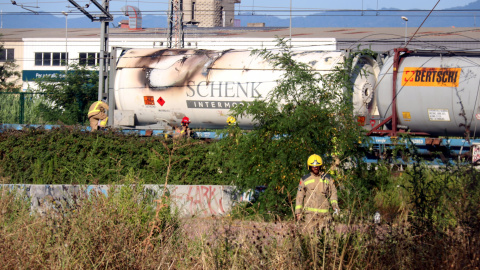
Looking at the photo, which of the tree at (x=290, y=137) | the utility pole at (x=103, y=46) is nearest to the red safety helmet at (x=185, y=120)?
the utility pole at (x=103, y=46)

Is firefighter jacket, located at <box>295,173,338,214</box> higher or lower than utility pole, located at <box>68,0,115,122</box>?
lower

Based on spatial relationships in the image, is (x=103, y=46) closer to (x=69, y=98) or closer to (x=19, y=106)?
(x=69, y=98)

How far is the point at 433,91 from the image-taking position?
15.2 meters

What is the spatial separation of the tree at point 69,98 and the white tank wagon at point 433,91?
734 inches

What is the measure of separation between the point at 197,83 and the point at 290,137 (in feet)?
25.9

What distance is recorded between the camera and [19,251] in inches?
227

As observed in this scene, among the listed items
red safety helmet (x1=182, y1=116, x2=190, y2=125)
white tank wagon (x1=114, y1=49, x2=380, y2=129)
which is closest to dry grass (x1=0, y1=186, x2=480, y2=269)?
red safety helmet (x1=182, y1=116, x2=190, y2=125)

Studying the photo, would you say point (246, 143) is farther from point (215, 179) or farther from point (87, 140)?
point (87, 140)

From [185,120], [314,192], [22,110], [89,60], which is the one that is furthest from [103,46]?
[89,60]

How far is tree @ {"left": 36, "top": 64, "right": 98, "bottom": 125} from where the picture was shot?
2953cm

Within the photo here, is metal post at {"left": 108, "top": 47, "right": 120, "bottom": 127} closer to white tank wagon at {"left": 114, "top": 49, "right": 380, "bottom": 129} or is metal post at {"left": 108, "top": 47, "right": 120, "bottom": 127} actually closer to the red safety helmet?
white tank wagon at {"left": 114, "top": 49, "right": 380, "bottom": 129}

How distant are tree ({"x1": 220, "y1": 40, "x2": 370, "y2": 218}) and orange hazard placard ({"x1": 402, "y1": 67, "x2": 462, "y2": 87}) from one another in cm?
545

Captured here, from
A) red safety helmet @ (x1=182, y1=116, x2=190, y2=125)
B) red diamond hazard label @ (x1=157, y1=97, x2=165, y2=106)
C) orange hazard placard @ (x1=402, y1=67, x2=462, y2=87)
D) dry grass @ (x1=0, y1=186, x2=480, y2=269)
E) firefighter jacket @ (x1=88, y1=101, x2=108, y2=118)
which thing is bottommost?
dry grass @ (x1=0, y1=186, x2=480, y2=269)

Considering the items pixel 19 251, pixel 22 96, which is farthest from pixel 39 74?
pixel 19 251
